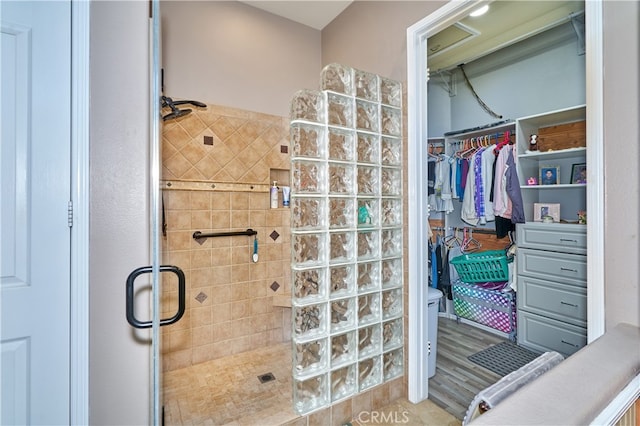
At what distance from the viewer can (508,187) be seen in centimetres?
266

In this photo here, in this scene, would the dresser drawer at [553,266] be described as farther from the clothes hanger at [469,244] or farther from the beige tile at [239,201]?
the beige tile at [239,201]

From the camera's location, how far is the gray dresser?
85.7 inches

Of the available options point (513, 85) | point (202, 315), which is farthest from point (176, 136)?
point (513, 85)

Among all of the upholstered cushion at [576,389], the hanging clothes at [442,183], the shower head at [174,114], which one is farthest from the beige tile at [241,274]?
the hanging clothes at [442,183]

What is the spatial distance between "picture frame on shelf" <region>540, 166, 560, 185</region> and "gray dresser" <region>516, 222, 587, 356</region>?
19.4 inches

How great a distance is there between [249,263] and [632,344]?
7.20 feet

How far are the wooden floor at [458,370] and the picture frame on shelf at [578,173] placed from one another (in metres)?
1.59

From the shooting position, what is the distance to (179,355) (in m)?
2.11

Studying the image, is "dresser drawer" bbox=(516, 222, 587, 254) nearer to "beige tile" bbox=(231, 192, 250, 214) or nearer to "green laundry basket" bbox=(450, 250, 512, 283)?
"green laundry basket" bbox=(450, 250, 512, 283)

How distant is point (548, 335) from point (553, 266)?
0.58 metres

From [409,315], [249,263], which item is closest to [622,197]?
[409,315]

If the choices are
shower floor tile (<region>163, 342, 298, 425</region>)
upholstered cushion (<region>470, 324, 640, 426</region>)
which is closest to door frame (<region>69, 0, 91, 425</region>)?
shower floor tile (<region>163, 342, 298, 425</region>)

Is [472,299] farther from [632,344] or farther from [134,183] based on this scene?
[134,183]

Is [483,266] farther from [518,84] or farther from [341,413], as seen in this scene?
[341,413]
